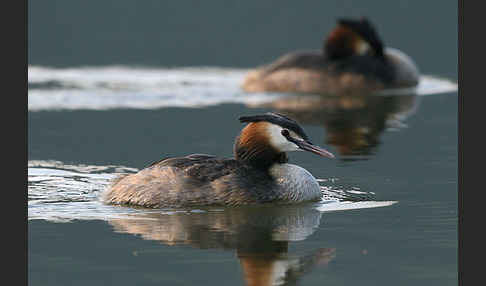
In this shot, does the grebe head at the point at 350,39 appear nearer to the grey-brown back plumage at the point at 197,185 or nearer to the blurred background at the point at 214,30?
the blurred background at the point at 214,30

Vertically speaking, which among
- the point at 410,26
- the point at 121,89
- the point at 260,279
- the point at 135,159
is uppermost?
the point at 410,26

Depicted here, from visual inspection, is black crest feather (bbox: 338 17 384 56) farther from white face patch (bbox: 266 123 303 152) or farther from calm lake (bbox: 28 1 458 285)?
white face patch (bbox: 266 123 303 152)

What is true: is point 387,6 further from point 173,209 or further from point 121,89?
point 173,209

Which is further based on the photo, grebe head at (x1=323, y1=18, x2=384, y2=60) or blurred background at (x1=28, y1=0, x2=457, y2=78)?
blurred background at (x1=28, y1=0, x2=457, y2=78)

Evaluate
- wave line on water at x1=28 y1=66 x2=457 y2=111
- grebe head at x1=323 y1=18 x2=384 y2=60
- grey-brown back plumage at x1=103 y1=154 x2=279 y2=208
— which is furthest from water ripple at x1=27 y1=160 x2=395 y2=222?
grebe head at x1=323 y1=18 x2=384 y2=60

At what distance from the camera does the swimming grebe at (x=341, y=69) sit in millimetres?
29375

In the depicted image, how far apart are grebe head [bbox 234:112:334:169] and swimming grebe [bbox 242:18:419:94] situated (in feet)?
45.3

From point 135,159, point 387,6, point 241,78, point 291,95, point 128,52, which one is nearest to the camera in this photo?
point 135,159

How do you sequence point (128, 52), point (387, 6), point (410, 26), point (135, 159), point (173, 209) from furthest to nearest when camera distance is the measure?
point (387, 6)
point (410, 26)
point (128, 52)
point (135, 159)
point (173, 209)

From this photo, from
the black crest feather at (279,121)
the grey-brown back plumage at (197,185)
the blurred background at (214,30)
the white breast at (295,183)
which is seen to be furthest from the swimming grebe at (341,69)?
the grey-brown back plumage at (197,185)

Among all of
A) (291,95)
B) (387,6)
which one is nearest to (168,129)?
(291,95)

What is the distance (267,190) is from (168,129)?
25.9 ft

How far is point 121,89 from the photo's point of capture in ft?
99.5

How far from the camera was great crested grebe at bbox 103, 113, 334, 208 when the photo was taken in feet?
49.7
